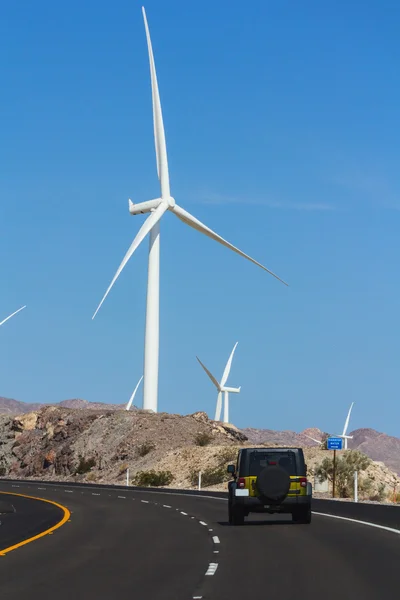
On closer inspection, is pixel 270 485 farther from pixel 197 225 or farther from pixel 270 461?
pixel 197 225

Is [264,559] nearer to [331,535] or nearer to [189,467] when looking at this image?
[331,535]

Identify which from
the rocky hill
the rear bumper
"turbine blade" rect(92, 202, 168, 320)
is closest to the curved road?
the rear bumper

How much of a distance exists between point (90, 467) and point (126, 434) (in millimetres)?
6543

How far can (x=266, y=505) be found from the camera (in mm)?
28938

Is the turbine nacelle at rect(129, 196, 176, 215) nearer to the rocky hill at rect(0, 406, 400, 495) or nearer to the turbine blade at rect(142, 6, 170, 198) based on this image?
the turbine blade at rect(142, 6, 170, 198)

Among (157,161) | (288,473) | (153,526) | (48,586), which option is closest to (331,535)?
(288,473)

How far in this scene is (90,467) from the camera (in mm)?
99875

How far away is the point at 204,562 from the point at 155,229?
224 feet

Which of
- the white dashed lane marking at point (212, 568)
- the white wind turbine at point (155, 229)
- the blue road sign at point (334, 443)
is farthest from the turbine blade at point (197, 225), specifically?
the white dashed lane marking at point (212, 568)

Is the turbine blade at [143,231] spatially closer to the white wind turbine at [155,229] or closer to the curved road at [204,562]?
the white wind turbine at [155,229]

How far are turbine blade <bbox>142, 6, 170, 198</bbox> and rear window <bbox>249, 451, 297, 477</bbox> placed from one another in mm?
49641

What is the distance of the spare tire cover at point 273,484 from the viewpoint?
28547 millimetres

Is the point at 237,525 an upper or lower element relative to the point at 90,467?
lower

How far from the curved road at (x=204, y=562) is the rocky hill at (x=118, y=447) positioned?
176ft
